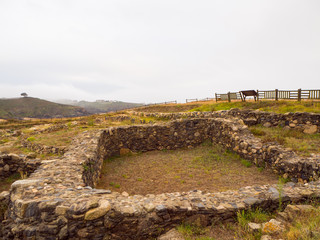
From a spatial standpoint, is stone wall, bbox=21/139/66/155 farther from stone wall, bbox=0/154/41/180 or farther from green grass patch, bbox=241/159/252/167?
green grass patch, bbox=241/159/252/167

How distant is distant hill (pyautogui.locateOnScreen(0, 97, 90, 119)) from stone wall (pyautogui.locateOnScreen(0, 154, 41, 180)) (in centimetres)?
11953

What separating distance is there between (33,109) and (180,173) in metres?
141

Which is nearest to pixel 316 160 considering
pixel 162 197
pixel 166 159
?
pixel 162 197

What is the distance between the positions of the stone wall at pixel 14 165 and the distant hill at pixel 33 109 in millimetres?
119532

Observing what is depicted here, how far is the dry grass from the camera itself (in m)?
7.79

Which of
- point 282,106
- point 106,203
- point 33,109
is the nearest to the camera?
point 106,203

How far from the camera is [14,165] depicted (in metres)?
8.13

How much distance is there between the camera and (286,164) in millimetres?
7516

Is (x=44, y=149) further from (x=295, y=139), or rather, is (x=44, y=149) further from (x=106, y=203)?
(x=295, y=139)

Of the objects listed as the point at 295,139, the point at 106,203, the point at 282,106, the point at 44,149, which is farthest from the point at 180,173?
the point at 282,106

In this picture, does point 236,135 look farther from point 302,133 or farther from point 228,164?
point 302,133

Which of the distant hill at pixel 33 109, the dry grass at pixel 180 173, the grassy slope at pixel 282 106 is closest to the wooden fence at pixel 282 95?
the grassy slope at pixel 282 106

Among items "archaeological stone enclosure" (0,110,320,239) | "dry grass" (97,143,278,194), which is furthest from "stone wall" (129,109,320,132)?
"archaeological stone enclosure" (0,110,320,239)

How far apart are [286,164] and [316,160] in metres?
0.96
